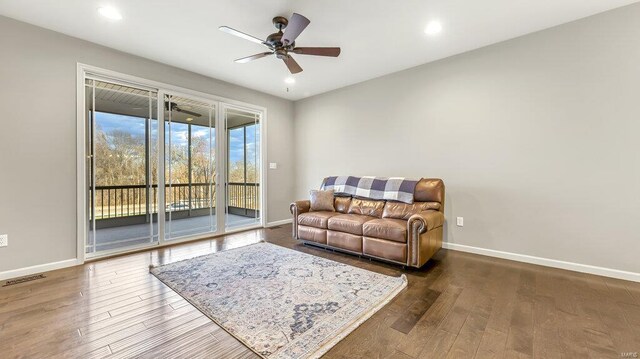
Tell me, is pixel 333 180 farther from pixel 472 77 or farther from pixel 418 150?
pixel 472 77

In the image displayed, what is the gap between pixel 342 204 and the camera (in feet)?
14.3

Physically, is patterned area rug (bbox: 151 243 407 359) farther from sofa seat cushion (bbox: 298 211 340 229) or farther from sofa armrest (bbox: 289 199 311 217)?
sofa armrest (bbox: 289 199 311 217)

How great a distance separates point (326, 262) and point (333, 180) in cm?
178

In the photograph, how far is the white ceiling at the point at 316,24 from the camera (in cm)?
263

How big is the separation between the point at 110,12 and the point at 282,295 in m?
3.38

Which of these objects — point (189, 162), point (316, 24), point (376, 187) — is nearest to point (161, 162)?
point (189, 162)

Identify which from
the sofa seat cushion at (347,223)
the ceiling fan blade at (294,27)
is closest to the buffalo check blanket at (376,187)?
the sofa seat cushion at (347,223)

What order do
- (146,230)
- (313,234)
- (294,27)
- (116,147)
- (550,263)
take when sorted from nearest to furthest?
(294,27) → (550,263) → (116,147) → (313,234) → (146,230)

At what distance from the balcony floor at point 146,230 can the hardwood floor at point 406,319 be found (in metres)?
1.05

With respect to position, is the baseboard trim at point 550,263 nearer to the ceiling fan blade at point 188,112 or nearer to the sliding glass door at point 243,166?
the sliding glass door at point 243,166

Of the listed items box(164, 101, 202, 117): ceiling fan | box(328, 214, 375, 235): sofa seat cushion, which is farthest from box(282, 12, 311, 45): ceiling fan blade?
box(164, 101, 202, 117): ceiling fan

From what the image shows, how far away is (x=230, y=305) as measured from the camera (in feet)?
7.19

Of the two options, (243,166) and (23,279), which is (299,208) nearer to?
(243,166)

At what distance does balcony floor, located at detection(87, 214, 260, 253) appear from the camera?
159 inches
